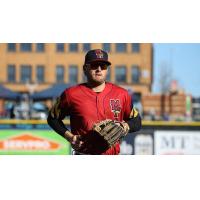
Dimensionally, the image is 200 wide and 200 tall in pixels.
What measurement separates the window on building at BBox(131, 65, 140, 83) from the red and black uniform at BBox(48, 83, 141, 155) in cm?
1235

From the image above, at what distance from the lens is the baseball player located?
603 cm

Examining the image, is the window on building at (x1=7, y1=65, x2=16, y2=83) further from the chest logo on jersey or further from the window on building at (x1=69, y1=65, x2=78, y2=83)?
the chest logo on jersey

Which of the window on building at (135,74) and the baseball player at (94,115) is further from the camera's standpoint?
the window on building at (135,74)

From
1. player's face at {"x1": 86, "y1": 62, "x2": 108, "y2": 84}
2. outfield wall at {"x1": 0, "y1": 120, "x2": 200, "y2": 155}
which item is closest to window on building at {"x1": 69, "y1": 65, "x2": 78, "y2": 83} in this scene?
outfield wall at {"x1": 0, "y1": 120, "x2": 200, "y2": 155}

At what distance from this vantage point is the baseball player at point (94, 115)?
6031 mm

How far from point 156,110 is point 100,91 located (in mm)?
7657

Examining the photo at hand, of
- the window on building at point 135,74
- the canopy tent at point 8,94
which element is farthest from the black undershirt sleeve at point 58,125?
the window on building at point 135,74

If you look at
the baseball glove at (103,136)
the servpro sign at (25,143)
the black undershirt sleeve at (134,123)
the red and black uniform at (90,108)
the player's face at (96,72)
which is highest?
the player's face at (96,72)

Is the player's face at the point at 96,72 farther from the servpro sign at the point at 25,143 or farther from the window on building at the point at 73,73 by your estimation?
the window on building at the point at 73,73

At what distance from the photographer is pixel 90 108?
20.0 feet

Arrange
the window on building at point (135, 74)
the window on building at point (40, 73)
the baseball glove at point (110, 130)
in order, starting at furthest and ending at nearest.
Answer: the window on building at point (135, 74) → the window on building at point (40, 73) → the baseball glove at point (110, 130)

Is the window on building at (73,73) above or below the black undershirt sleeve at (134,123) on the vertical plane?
above

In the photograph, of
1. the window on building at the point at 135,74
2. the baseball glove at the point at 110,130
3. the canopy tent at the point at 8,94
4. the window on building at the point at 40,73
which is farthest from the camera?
the window on building at the point at 135,74
